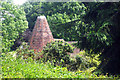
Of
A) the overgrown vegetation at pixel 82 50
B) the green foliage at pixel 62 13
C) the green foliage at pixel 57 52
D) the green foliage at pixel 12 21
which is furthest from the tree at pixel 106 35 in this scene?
the green foliage at pixel 12 21

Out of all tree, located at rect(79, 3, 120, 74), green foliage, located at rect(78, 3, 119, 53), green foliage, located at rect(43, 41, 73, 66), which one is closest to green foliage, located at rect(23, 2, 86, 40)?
green foliage, located at rect(43, 41, 73, 66)

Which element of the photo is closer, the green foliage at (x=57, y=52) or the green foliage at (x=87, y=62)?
the green foliage at (x=57, y=52)

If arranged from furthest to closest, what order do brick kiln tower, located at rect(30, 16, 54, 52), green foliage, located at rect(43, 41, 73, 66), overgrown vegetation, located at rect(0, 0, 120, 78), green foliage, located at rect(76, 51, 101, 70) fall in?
green foliage, located at rect(76, 51, 101, 70)
brick kiln tower, located at rect(30, 16, 54, 52)
green foliage, located at rect(43, 41, 73, 66)
overgrown vegetation, located at rect(0, 0, 120, 78)

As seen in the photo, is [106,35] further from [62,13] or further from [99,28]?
[62,13]

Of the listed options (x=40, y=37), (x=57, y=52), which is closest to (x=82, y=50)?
(x=57, y=52)

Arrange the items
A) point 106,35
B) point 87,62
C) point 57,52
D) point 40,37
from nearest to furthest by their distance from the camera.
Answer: point 106,35
point 57,52
point 40,37
point 87,62

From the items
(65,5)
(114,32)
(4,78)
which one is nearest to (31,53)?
(114,32)

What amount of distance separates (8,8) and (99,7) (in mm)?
11788

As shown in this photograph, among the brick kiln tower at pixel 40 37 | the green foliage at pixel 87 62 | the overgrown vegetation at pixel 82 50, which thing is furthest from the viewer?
the green foliage at pixel 87 62

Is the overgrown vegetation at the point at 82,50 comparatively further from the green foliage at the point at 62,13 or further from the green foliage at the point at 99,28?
the green foliage at the point at 62,13

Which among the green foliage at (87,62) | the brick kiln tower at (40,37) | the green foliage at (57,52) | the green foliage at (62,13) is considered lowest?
the green foliage at (87,62)

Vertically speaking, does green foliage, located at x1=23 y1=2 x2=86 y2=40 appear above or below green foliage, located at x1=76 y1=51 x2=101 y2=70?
above

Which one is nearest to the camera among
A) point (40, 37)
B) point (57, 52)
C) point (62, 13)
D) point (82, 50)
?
point (82, 50)

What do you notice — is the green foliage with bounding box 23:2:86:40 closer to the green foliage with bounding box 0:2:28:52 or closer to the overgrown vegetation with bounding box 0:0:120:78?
the green foliage with bounding box 0:2:28:52
